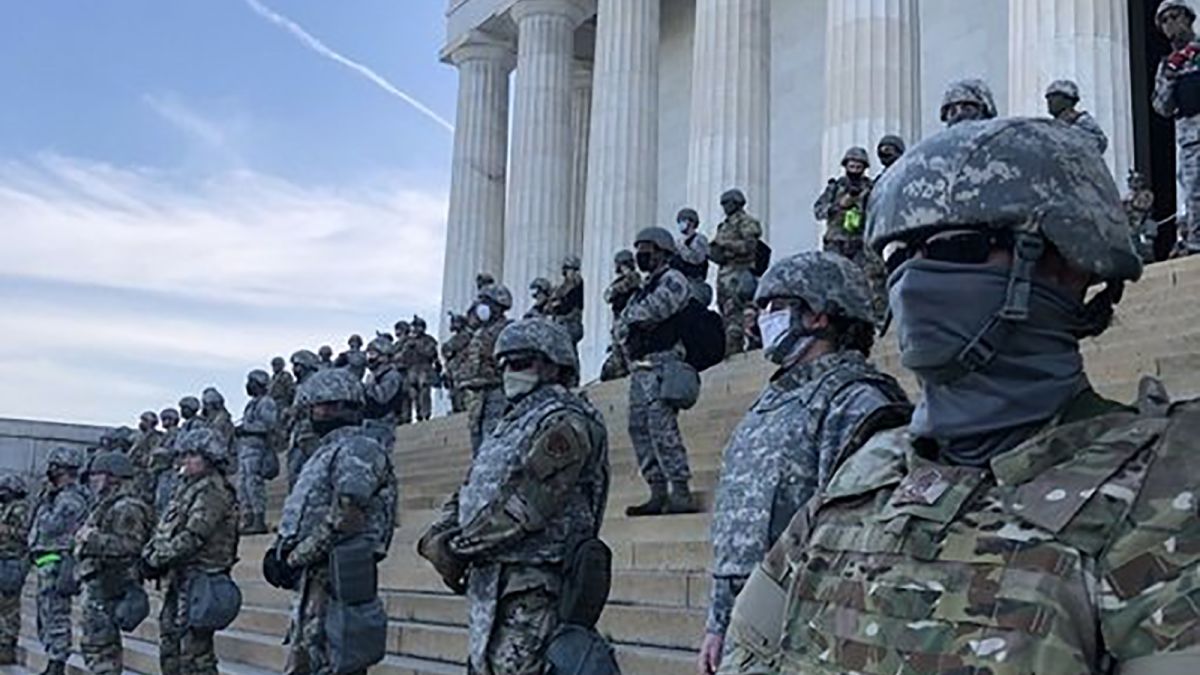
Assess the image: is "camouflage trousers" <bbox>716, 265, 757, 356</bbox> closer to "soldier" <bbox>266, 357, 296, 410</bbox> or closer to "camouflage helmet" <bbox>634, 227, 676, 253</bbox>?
"camouflage helmet" <bbox>634, 227, 676, 253</bbox>

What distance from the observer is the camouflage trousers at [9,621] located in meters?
13.4

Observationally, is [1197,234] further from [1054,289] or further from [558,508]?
[1054,289]

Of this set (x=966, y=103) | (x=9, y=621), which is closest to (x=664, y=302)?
(x=966, y=103)

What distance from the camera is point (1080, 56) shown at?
1300 cm

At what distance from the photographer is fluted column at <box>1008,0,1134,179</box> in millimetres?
12859

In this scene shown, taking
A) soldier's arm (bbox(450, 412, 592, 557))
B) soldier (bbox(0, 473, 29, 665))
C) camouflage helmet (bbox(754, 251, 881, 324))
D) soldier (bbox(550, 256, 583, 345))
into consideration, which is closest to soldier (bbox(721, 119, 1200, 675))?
camouflage helmet (bbox(754, 251, 881, 324))

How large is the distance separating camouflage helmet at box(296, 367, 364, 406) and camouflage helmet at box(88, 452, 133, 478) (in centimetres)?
386

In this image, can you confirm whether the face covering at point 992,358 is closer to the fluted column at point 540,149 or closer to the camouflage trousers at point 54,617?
the camouflage trousers at point 54,617

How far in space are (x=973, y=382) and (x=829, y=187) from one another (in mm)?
9767

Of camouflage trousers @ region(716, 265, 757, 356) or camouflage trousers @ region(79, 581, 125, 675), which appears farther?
camouflage trousers @ region(716, 265, 757, 356)

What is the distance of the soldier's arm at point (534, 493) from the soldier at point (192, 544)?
3056 mm

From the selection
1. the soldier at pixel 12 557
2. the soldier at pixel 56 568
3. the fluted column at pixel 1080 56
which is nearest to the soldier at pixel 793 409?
the soldier at pixel 56 568

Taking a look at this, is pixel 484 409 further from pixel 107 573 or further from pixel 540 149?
pixel 540 149

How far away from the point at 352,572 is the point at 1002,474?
464cm
